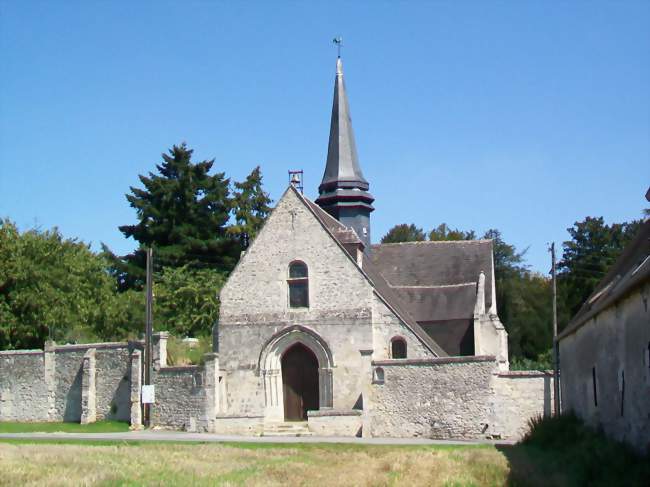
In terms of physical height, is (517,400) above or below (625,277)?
below

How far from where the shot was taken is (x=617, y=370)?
16.1m

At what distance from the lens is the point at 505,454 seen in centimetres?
1845

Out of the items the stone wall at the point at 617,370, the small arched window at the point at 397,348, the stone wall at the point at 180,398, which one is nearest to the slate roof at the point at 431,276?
the small arched window at the point at 397,348

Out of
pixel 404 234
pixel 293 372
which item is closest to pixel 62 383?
pixel 293 372

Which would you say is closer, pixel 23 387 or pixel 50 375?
pixel 50 375

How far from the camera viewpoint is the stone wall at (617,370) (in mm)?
13903

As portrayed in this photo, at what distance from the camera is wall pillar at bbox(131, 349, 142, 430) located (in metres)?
32.1

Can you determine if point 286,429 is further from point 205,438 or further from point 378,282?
point 378,282

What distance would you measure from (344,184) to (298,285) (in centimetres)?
977

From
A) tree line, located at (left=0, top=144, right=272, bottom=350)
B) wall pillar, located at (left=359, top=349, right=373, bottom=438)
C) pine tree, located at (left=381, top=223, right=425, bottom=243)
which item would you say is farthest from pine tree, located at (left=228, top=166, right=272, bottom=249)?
wall pillar, located at (left=359, top=349, right=373, bottom=438)

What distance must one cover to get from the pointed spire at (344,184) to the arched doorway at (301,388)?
962cm

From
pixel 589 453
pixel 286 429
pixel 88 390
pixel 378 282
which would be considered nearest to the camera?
pixel 589 453

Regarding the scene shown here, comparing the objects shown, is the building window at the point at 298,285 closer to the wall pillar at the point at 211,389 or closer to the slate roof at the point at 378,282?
the slate roof at the point at 378,282

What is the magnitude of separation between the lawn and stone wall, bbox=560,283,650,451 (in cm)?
218
